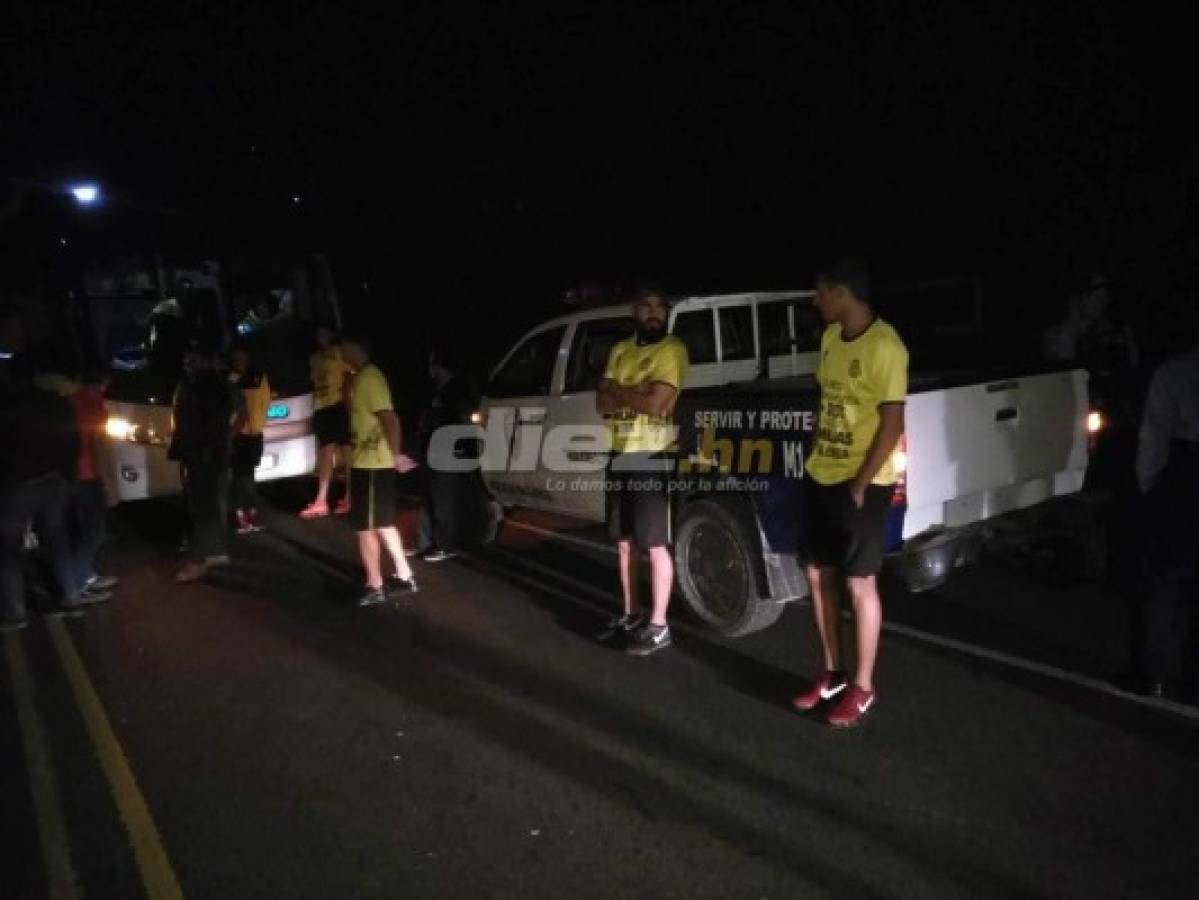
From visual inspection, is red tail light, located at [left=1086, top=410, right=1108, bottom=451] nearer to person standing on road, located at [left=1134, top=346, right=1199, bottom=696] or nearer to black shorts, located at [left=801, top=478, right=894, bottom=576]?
person standing on road, located at [left=1134, top=346, right=1199, bottom=696]

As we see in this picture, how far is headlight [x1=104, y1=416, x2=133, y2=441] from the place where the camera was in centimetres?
891

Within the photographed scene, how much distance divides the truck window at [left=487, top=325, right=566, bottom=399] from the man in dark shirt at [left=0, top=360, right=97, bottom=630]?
2.90 metres

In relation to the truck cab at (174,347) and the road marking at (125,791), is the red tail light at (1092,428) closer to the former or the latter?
the road marking at (125,791)

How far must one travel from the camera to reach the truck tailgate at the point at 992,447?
4855mm

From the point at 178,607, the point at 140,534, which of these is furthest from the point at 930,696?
the point at 140,534

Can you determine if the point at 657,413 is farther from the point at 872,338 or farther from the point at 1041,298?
the point at 1041,298

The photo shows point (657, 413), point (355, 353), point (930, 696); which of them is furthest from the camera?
point (355, 353)

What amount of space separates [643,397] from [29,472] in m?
3.97

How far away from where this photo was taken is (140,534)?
9.18 meters

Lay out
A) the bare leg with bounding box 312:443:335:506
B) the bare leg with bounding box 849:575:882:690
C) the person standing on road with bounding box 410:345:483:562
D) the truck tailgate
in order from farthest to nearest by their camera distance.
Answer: the bare leg with bounding box 312:443:335:506
the person standing on road with bounding box 410:345:483:562
the truck tailgate
the bare leg with bounding box 849:575:882:690

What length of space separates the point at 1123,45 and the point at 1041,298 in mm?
3205

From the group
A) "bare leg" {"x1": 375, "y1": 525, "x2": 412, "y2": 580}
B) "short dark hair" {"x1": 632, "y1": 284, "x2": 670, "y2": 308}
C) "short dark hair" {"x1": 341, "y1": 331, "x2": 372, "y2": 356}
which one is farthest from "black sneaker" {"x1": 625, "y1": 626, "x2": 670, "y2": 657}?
"short dark hair" {"x1": 341, "y1": 331, "x2": 372, "y2": 356}

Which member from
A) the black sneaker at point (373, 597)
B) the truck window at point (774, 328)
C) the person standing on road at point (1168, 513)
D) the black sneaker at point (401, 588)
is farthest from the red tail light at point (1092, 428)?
the black sneaker at point (373, 597)

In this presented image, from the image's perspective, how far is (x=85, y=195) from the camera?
10.3m
